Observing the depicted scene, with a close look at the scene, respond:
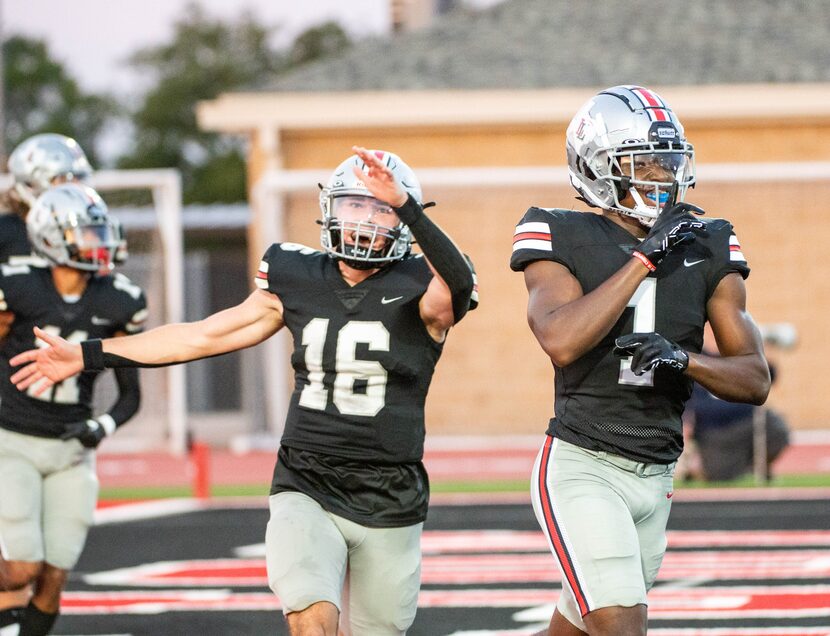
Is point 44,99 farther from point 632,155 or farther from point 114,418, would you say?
point 632,155

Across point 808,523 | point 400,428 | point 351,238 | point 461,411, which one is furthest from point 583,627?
point 461,411

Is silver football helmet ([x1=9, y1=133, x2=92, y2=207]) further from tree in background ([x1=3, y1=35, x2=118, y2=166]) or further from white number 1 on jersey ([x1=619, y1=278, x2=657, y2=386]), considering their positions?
tree in background ([x1=3, y1=35, x2=118, y2=166])

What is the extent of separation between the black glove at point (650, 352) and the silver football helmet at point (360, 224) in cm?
105

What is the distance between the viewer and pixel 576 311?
449cm

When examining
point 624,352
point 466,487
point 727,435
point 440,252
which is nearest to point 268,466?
point 466,487

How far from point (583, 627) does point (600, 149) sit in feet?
4.80

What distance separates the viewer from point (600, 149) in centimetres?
483

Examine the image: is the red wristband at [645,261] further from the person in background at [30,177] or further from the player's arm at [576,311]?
the person in background at [30,177]

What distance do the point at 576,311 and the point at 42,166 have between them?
15.4ft

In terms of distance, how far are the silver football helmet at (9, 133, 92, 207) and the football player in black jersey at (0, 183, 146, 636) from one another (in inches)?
54.8

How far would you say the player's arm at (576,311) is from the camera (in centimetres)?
445

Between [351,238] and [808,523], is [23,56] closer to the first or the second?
[808,523]

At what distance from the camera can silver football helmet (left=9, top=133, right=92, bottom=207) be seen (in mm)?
8375

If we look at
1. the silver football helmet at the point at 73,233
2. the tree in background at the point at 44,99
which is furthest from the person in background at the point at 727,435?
the tree in background at the point at 44,99
